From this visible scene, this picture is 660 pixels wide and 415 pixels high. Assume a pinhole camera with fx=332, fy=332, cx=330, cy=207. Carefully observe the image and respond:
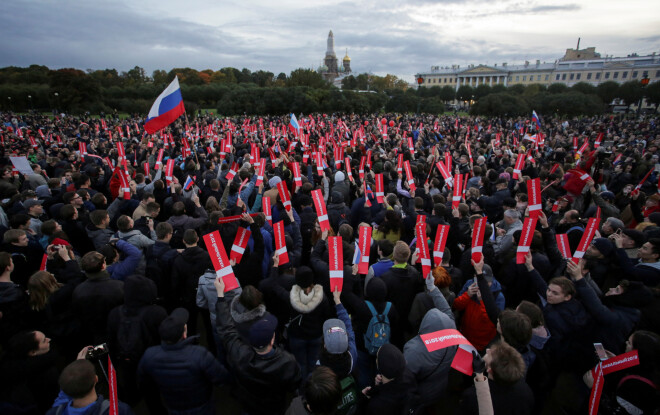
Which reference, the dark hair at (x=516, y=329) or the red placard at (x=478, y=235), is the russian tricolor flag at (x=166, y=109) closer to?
the red placard at (x=478, y=235)

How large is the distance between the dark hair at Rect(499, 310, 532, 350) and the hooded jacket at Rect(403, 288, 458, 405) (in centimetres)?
48

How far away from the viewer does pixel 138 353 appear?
3.25 m

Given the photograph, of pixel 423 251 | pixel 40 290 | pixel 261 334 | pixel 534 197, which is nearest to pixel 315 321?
pixel 261 334

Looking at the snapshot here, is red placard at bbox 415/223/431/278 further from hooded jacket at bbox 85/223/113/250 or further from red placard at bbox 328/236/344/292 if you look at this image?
hooded jacket at bbox 85/223/113/250

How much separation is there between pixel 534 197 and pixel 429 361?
307 cm

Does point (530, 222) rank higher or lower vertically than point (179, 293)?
higher

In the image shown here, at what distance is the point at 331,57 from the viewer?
163 metres

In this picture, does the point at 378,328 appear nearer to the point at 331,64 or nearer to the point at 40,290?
the point at 40,290

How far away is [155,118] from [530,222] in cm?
976

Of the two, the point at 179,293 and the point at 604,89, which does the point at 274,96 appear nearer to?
the point at 179,293

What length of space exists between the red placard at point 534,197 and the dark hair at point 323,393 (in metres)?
3.77

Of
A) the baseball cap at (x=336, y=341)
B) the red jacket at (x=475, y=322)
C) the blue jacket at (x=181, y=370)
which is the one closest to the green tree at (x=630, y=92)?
the red jacket at (x=475, y=322)

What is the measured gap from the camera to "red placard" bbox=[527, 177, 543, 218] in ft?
14.9

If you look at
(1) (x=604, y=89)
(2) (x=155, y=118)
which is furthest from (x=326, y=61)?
(2) (x=155, y=118)
